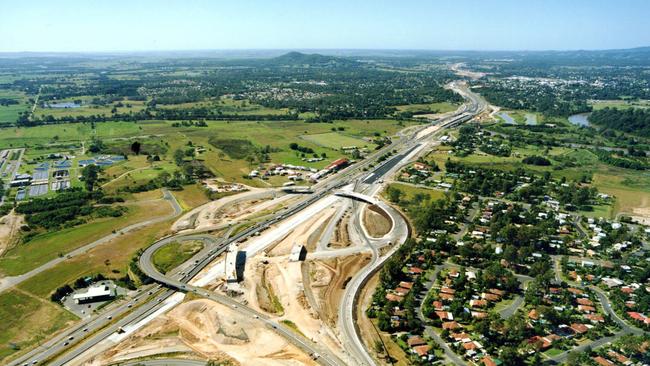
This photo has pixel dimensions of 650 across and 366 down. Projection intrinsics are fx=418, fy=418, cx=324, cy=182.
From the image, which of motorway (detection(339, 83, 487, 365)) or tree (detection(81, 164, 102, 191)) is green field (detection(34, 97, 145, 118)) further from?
motorway (detection(339, 83, 487, 365))

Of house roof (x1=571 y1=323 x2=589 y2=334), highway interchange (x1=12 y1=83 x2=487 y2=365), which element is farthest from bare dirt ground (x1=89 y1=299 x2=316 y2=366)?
house roof (x1=571 y1=323 x2=589 y2=334)

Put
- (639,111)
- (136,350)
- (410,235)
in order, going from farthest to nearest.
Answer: (639,111), (410,235), (136,350)

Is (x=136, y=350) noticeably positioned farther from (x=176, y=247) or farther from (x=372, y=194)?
(x=372, y=194)

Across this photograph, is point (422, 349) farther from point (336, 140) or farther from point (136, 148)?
point (136, 148)

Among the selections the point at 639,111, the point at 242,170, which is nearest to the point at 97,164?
the point at 242,170

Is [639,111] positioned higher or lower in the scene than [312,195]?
higher

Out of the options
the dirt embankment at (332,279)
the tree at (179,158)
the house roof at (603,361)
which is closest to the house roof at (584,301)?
the house roof at (603,361)
